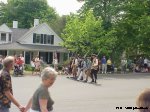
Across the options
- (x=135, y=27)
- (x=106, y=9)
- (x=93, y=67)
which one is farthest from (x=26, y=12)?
(x=93, y=67)

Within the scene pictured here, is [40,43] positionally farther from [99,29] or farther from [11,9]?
[11,9]

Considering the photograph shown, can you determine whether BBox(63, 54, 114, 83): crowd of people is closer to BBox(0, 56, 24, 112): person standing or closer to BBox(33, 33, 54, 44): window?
BBox(0, 56, 24, 112): person standing

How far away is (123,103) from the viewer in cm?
1614

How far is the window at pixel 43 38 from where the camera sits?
59.2m

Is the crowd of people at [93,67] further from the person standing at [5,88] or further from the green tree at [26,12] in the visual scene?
the green tree at [26,12]

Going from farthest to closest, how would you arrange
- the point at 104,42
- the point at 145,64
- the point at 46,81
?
the point at 104,42, the point at 145,64, the point at 46,81

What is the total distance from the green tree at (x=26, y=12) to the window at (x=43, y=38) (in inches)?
1050

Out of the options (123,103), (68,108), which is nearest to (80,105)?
(68,108)

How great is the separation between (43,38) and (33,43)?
158 centimetres

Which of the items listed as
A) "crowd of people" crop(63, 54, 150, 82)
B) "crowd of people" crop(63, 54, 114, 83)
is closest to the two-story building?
"crowd of people" crop(63, 54, 150, 82)

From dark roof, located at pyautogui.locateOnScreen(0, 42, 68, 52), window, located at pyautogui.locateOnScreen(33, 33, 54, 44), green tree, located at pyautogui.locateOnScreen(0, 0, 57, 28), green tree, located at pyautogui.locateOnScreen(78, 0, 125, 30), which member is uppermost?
green tree, located at pyautogui.locateOnScreen(0, 0, 57, 28)

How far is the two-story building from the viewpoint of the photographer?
5662 cm

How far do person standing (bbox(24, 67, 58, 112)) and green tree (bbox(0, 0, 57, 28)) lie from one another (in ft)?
264

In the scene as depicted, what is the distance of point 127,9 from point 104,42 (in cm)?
452
